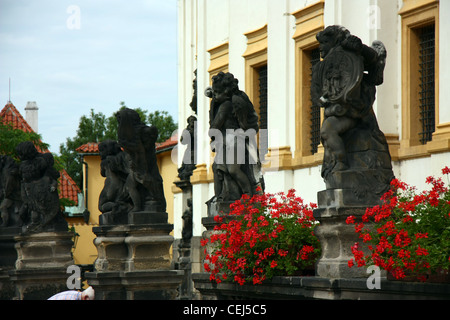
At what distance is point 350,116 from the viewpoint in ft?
33.7

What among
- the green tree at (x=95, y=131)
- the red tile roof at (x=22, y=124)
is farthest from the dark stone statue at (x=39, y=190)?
the green tree at (x=95, y=131)

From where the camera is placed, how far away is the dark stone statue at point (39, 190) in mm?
19344

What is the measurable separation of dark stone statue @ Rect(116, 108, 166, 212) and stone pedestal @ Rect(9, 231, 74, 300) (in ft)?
11.7

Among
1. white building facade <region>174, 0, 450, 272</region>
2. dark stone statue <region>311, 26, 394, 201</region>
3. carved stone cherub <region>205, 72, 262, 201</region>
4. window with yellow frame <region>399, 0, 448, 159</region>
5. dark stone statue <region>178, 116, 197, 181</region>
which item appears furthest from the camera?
dark stone statue <region>178, 116, 197, 181</region>

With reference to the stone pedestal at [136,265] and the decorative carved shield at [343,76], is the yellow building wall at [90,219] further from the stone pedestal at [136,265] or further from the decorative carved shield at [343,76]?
the decorative carved shield at [343,76]

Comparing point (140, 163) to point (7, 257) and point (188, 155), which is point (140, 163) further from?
point (188, 155)

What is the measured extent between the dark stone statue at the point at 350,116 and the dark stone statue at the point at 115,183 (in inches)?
261

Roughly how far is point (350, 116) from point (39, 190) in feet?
33.4

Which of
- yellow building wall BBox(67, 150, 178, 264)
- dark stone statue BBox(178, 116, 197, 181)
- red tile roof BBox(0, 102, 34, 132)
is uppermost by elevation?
red tile roof BBox(0, 102, 34, 132)

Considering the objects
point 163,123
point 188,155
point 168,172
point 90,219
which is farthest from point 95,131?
point 188,155

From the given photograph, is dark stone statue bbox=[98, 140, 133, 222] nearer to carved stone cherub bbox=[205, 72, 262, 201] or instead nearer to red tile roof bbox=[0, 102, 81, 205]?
carved stone cherub bbox=[205, 72, 262, 201]

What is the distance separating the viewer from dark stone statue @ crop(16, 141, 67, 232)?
19344 mm

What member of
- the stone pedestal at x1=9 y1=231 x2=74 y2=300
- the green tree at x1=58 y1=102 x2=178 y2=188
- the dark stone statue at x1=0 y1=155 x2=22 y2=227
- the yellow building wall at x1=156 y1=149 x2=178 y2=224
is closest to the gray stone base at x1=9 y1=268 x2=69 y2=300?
the stone pedestal at x1=9 y1=231 x2=74 y2=300
